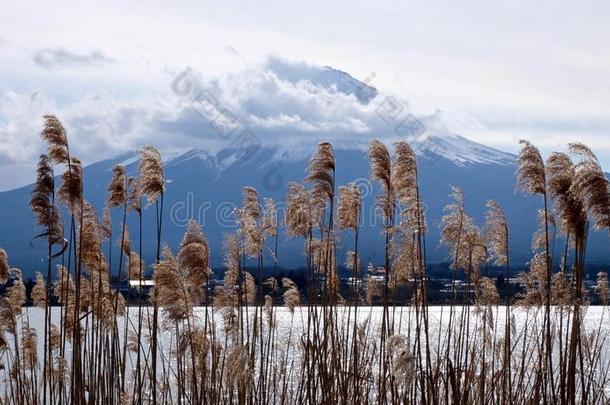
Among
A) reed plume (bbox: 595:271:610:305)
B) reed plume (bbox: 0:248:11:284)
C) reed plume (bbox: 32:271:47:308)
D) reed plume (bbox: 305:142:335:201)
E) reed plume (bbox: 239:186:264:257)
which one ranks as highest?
reed plume (bbox: 305:142:335:201)

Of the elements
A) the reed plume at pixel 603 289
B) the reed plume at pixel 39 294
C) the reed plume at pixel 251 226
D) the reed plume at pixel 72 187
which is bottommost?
the reed plume at pixel 39 294

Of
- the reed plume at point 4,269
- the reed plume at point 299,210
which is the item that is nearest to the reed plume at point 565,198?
the reed plume at point 299,210

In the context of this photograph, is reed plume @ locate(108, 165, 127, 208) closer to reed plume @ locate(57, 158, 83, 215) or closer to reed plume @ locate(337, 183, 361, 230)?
reed plume @ locate(57, 158, 83, 215)

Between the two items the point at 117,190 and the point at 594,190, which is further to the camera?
the point at 117,190

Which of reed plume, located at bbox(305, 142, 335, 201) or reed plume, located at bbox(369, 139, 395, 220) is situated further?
reed plume, located at bbox(305, 142, 335, 201)

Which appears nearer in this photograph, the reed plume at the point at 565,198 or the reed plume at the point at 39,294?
the reed plume at the point at 565,198

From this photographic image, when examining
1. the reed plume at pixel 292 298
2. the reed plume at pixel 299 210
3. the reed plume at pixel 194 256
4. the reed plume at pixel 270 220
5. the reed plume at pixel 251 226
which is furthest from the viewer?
the reed plume at pixel 292 298

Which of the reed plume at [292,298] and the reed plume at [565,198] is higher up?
the reed plume at [565,198]

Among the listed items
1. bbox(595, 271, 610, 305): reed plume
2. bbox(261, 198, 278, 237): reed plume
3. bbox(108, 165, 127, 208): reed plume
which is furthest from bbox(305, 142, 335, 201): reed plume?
bbox(595, 271, 610, 305): reed plume

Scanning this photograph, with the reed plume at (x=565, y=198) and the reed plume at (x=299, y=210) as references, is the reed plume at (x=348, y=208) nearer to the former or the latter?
the reed plume at (x=299, y=210)

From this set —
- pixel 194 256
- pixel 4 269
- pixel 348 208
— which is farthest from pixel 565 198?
pixel 4 269

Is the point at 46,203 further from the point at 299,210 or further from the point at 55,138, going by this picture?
the point at 299,210

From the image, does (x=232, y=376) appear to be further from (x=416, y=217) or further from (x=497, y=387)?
(x=497, y=387)

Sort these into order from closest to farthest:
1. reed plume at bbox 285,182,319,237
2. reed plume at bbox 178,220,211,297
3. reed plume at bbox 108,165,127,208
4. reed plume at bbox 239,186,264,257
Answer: reed plume at bbox 178,220,211,297, reed plume at bbox 108,165,127,208, reed plume at bbox 285,182,319,237, reed plume at bbox 239,186,264,257
